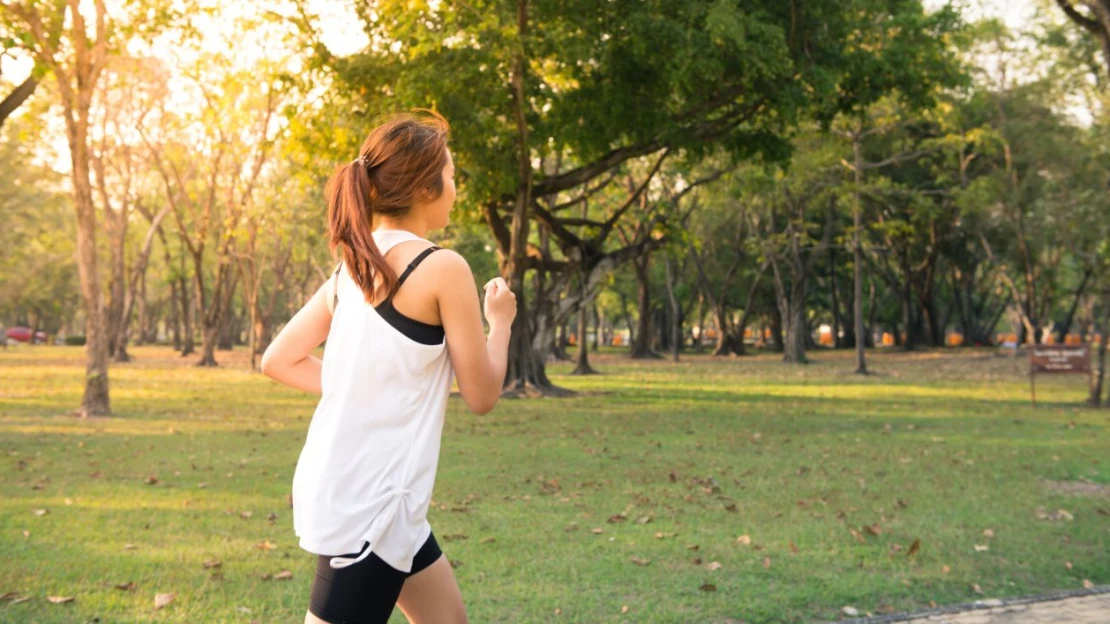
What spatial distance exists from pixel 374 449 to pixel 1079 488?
10.4m

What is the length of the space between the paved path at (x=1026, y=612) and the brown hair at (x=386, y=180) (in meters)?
4.13

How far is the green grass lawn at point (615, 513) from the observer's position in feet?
21.1

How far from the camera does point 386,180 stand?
270cm

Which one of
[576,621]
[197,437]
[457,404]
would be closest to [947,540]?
[576,621]

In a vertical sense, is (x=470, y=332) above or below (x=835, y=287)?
below

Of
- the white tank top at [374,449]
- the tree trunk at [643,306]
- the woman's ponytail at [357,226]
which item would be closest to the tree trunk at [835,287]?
the tree trunk at [643,306]

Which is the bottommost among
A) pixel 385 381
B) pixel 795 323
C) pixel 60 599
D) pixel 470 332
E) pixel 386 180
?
pixel 60 599

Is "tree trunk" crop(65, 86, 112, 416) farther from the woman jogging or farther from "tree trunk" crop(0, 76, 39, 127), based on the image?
the woman jogging

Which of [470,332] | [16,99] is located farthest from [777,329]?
[470,332]

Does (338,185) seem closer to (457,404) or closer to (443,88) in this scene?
(443,88)

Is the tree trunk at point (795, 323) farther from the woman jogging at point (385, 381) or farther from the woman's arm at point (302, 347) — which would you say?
the woman jogging at point (385, 381)

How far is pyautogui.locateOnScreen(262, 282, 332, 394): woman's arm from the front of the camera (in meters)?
2.87

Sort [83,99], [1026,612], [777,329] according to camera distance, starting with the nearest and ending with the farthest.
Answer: [1026,612] → [83,99] → [777,329]

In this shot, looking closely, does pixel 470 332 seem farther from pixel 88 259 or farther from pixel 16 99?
pixel 88 259
